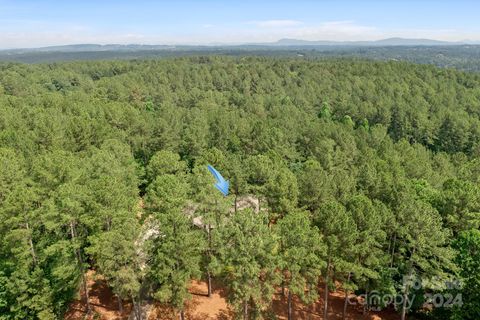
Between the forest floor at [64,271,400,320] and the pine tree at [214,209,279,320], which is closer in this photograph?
the pine tree at [214,209,279,320]

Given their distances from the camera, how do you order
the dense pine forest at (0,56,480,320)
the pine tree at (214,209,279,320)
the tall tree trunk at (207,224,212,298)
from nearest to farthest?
1. the pine tree at (214,209,279,320)
2. the dense pine forest at (0,56,480,320)
3. the tall tree trunk at (207,224,212,298)

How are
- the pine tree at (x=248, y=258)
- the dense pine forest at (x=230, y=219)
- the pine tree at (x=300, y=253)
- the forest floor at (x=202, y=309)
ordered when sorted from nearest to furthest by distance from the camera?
the pine tree at (x=248, y=258)
the pine tree at (x=300, y=253)
the dense pine forest at (x=230, y=219)
the forest floor at (x=202, y=309)

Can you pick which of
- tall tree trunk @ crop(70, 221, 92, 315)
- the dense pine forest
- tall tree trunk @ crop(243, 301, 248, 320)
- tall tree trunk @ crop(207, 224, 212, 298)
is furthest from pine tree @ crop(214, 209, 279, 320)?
tall tree trunk @ crop(70, 221, 92, 315)

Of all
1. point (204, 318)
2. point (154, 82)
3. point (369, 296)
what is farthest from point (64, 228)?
point (154, 82)

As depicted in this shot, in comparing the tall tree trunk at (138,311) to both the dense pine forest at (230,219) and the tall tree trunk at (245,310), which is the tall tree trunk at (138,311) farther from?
the tall tree trunk at (245,310)

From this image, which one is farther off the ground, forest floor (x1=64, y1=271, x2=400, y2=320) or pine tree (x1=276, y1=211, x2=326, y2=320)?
pine tree (x1=276, y1=211, x2=326, y2=320)

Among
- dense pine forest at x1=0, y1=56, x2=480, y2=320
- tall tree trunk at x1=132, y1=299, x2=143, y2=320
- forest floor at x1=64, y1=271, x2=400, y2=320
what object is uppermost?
dense pine forest at x1=0, y1=56, x2=480, y2=320

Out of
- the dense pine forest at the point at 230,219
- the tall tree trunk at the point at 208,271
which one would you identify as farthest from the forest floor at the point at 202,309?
the dense pine forest at the point at 230,219

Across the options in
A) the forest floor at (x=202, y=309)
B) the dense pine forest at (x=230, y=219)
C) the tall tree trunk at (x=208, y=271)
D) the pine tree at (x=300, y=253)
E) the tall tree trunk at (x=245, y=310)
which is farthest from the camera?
the tall tree trunk at (x=208, y=271)

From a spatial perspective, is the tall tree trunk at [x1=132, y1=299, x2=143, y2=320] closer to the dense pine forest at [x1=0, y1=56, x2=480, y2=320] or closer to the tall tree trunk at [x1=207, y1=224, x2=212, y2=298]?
the dense pine forest at [x1=0, y1=56, x2=480, y2=320]

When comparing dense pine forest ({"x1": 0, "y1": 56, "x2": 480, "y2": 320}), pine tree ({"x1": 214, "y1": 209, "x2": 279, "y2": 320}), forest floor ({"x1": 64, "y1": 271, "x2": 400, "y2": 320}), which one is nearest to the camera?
pine tree ({"x1": 214, "y1": 209, "x2": 279, "y2": 320})
